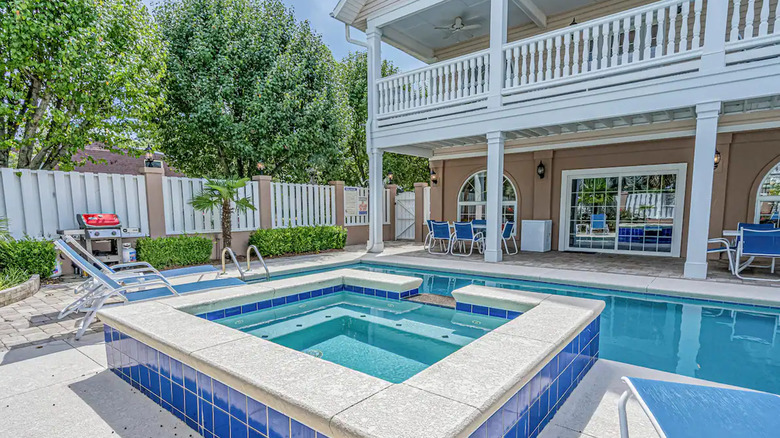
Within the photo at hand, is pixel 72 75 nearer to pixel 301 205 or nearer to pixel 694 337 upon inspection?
pixel 301 205

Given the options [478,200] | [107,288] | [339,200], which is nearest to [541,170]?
[478,200]

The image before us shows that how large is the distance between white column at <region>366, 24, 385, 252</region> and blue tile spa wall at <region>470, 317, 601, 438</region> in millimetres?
6547

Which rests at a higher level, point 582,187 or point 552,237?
point 582,187

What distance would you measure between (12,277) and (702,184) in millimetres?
10238

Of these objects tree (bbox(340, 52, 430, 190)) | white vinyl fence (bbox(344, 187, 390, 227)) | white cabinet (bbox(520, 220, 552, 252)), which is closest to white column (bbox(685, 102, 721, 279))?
white cabinet (bbox(520, 220, 552, 252))

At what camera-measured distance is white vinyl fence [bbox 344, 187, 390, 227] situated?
1102 centimetres

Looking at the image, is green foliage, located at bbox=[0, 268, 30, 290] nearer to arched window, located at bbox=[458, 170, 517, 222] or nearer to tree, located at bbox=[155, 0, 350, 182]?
tree, located at bbox=[155, 0, 350, 182]

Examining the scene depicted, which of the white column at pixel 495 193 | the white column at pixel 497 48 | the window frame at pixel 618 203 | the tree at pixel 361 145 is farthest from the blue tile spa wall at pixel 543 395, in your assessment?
the tree at pixel 361 145

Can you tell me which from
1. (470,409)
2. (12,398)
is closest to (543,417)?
(470,409)

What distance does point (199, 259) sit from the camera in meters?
7.43

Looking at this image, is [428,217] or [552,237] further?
[428,217]

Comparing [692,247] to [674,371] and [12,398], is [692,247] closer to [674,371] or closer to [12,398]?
[674,371]

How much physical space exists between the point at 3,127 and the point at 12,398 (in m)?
8.03

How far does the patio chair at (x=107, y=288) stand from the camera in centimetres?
357
